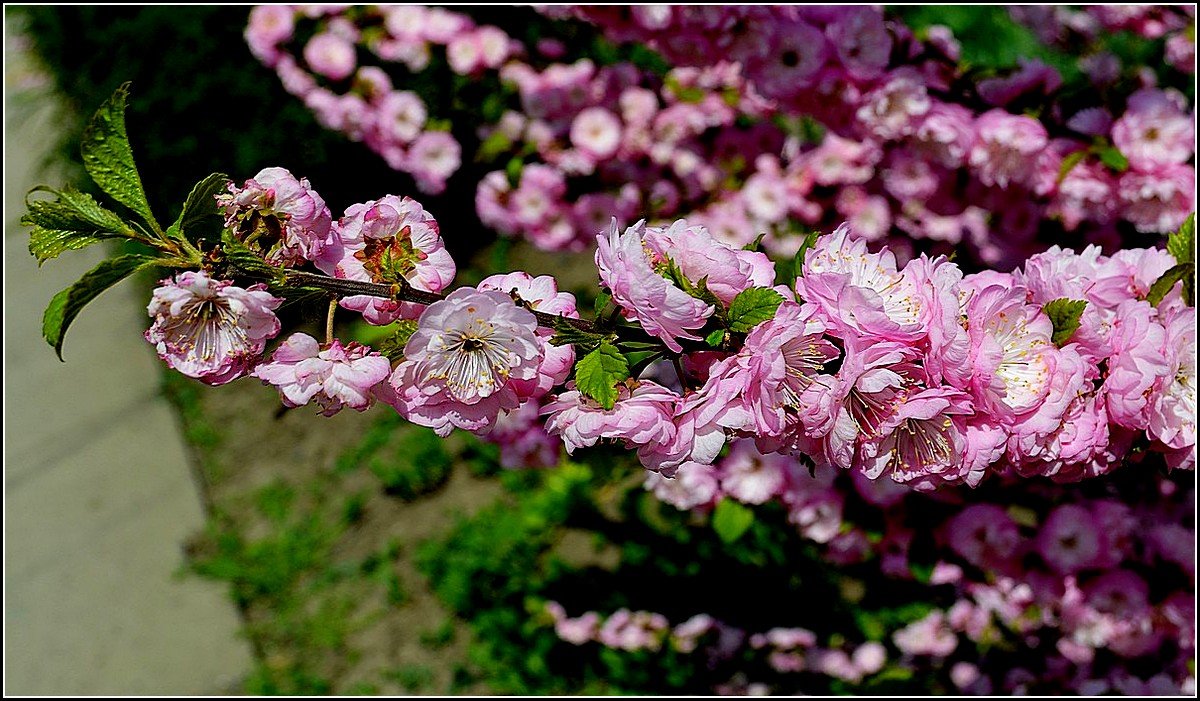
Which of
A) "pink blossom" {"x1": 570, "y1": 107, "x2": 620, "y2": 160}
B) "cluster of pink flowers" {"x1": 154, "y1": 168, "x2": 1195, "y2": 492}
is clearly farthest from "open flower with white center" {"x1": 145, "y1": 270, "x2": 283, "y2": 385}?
"pink blossom" {"x1": 570, "y1": 107, "x2": 620, "y2": 160}

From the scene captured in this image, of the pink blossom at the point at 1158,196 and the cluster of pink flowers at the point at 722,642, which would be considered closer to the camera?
the pink blossom at the point at 1158,196

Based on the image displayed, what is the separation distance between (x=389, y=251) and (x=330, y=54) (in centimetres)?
166

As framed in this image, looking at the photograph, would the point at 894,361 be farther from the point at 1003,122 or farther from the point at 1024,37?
the point at 1024,37

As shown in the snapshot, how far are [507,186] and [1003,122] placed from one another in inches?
43.3

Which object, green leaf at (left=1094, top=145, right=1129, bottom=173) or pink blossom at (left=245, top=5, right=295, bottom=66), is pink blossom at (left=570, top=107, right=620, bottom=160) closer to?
pink blossom at (left=245, top=5, right=295, bottom=66)

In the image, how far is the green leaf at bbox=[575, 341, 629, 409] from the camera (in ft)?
2.40

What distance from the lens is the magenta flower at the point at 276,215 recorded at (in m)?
0.72

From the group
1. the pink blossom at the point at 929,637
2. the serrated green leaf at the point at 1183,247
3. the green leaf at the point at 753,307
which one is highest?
the green leaf at the point at 753,307

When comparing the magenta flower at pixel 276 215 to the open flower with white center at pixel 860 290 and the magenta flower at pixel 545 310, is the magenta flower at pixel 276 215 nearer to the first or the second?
the magenta flower at pixel 545 310

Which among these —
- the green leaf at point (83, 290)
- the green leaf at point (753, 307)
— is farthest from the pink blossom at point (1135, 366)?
the green leaf at point (83, 290)

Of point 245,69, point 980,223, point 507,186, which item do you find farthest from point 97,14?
point 980,223

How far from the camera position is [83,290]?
2.21ft

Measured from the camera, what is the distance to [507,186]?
2.16 m

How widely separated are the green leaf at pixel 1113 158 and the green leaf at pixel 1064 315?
74 cm
